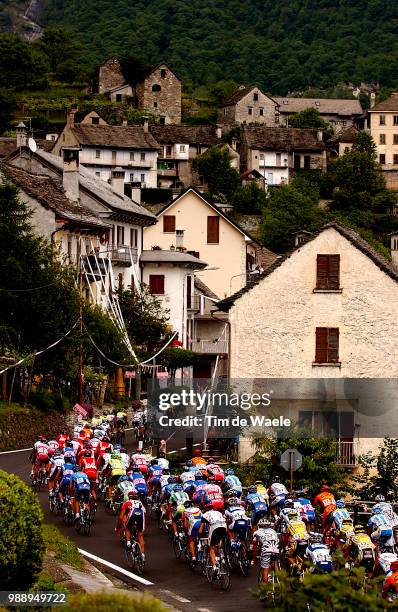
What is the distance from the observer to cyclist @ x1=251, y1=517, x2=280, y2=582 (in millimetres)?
28828

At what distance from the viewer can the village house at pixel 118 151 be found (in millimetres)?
149000

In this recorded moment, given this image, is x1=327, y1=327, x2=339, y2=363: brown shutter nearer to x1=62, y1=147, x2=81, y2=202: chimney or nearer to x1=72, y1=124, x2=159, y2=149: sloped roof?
x1=62, y1=147, x2=81, y2=202: chimney

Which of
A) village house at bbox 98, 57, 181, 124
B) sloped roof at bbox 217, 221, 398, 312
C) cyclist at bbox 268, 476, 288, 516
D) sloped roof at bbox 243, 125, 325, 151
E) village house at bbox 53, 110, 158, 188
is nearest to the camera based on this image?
cyclist at bbox 268, 476, 288, 516

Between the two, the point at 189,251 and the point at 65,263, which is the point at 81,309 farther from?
the point at 189,251

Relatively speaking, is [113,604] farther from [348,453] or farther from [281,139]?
[281,139]

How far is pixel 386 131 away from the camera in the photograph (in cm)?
19138

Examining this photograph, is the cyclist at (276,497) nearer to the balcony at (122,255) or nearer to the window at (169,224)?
the balcony at (122,255)

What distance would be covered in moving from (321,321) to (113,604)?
3699cm

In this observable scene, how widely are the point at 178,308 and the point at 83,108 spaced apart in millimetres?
90726

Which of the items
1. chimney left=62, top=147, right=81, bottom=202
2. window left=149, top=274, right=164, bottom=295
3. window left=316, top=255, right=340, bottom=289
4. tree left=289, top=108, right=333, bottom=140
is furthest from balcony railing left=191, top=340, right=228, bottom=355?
tree left=289, top=108, right=333, bottom=140

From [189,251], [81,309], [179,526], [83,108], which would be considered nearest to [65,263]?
[81,309]

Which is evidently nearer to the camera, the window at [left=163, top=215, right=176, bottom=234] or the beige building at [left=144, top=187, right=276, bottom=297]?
the beige building at [left=144, top=187, right=276, bottom=297]

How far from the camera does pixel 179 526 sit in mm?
33281

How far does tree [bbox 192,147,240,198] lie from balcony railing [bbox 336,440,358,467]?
10505 cm
